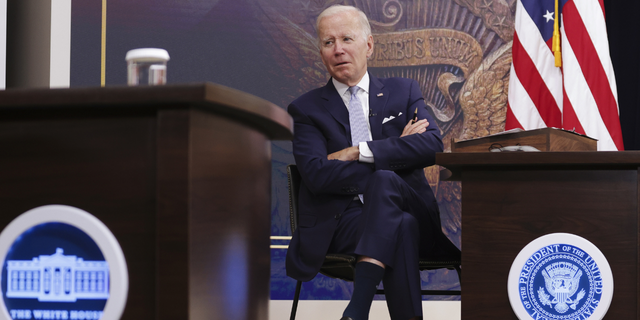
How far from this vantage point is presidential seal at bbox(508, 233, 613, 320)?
48.9 inches

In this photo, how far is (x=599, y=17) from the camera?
2.70 metres

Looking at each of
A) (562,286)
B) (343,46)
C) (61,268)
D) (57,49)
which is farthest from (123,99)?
(343,46)

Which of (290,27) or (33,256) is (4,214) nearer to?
(33,256)

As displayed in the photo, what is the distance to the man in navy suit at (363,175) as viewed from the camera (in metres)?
1.65

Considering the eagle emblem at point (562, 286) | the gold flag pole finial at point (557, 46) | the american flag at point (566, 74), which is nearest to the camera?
the eagle emblem at point (562, 286)

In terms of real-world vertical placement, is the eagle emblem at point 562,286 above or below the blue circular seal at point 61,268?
below

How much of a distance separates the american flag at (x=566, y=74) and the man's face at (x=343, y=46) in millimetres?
1072

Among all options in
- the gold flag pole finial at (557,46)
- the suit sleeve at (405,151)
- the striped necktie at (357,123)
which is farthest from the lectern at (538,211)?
the gold flag pole finial at (557,46)

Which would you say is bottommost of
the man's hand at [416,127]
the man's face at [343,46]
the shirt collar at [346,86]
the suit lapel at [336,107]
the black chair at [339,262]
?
the black chair at [339,262]

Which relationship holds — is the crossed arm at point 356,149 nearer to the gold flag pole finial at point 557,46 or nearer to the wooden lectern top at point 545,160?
the wooden lectern top at point 545,160

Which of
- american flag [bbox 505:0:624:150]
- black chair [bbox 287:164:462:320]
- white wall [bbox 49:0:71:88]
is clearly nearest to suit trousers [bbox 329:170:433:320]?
black chair [bbox 287:164:462:320]

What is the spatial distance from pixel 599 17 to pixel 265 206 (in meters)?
2.39

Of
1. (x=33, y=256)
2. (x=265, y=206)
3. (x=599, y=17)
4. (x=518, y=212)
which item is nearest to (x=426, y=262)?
(x=518, y=212)

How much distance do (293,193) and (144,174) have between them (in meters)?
1.34
